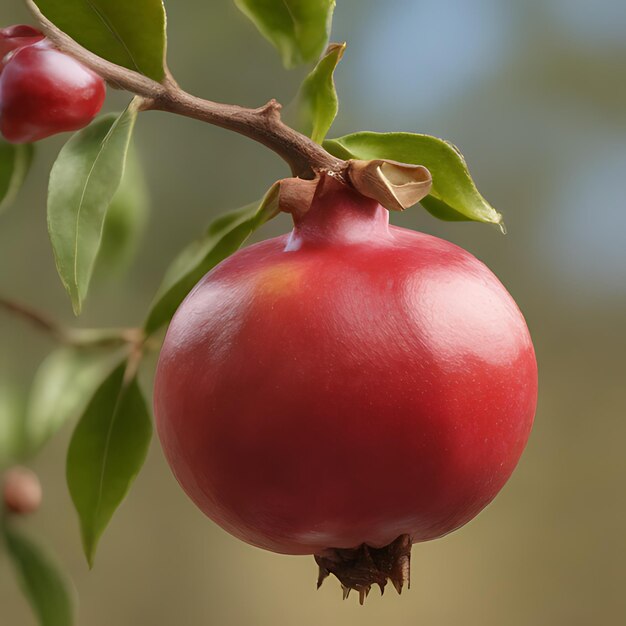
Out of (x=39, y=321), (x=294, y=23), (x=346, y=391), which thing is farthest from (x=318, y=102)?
(x=39, y=321)

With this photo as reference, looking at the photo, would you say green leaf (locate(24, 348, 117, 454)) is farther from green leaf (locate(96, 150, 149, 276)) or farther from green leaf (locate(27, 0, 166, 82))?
green leaf (locate(27, 0, 166, 82))

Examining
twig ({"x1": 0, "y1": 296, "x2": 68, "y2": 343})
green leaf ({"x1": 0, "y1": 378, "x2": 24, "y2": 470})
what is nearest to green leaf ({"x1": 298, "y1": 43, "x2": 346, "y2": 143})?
twig ({"x1": 0, "y1": 296, "x2": 68, "y2": 343})

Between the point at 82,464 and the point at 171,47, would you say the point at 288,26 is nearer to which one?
the point at 82,464

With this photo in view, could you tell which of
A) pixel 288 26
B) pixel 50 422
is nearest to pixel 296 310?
pixel 288 26

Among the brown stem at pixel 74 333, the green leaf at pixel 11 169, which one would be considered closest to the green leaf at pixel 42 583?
the brown stem at pixel 74 333

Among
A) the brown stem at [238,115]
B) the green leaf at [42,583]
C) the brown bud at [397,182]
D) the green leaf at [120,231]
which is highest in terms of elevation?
the green leaf at [120,231]

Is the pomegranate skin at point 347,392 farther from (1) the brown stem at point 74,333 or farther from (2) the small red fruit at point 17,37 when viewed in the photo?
(1) the brown stem at point 74,333
